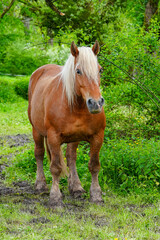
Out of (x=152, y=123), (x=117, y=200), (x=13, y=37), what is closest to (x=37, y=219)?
(x=117, y=200)

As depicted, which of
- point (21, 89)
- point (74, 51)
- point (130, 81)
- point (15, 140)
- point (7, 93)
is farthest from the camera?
point (21, 89)

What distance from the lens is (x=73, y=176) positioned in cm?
534

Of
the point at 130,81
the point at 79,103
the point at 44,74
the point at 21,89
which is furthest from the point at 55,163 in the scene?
the point at 21,89

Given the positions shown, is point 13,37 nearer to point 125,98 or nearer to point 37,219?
point 125,98

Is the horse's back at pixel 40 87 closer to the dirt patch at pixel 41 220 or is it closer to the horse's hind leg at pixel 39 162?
the horse's hind leg at pixel 39 162

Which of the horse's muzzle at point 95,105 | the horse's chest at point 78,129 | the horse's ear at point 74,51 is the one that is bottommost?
the horse's chest at point 78,129

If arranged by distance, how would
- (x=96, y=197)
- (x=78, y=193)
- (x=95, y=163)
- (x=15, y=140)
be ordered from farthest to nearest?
(x=15, y=140)
(x=78, y=193)
(x=95, y=163)
(x=96, y=197)

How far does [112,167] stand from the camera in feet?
18.1

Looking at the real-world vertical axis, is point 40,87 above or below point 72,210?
above

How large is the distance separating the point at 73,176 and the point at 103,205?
0.80 m

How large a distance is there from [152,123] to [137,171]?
5.18 ft

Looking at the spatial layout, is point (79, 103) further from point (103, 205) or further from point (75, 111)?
point (103, 205)

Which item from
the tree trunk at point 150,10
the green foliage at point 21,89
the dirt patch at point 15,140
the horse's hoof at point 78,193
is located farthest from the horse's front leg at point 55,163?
the green foliage at point 21,89

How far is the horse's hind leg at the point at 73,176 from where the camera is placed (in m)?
5.21
